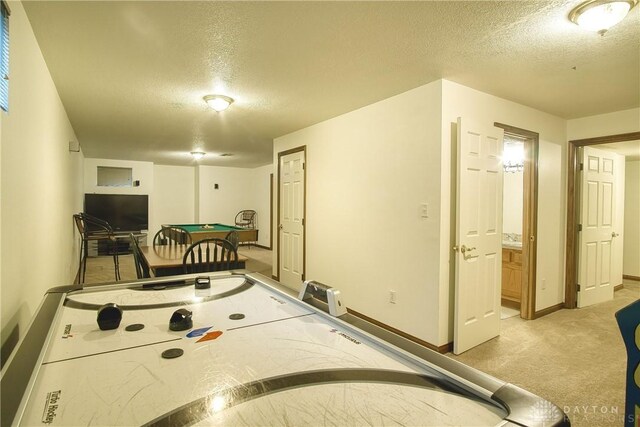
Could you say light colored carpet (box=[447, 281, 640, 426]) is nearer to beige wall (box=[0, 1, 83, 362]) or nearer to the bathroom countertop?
the bathroom countertop

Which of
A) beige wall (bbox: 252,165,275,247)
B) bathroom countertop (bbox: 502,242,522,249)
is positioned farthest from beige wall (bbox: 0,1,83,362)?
beige wall (bbox: 252,165,275,247)

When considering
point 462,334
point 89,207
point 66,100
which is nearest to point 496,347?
point 462,334

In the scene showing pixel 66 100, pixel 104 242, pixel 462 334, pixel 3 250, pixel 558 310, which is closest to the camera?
pixel 3 250

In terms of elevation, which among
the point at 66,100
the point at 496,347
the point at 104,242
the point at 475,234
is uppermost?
the point at 66,100

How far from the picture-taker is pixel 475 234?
9.39ft

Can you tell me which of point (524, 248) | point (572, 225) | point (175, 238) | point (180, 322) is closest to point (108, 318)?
point (180, 322)

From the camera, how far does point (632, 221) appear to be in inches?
219

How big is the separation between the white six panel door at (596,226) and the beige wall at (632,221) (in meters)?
1.75

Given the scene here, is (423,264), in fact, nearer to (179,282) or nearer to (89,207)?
(179,282)

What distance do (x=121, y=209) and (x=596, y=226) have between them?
879 centimetres

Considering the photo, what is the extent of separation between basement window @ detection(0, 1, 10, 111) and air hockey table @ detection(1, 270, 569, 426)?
904 mm

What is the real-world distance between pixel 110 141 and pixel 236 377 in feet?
19.7

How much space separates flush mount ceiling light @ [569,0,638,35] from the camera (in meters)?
1.66

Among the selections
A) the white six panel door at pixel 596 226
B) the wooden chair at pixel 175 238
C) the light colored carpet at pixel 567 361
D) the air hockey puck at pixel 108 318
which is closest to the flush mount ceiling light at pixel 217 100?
the wooden chair at pixel 175 238
